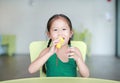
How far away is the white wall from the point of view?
7.64 metres

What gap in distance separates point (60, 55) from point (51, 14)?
613cm

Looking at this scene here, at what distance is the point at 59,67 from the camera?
65.3 inches

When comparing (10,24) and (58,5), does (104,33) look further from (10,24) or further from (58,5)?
(10,24)

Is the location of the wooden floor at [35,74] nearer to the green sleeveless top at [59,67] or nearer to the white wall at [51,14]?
the white wall at [51,14]

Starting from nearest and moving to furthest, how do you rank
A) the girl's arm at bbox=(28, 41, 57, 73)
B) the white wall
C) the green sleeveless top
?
the girl's arm at bbox=(28, 41, 57, 73) < the green sleeveless top < the white wall

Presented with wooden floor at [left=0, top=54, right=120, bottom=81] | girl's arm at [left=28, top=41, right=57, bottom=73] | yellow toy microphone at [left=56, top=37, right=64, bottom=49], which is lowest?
wooden floor at [left=0, top=54, right=120, bottom=81]

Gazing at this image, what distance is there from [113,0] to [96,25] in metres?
0.86

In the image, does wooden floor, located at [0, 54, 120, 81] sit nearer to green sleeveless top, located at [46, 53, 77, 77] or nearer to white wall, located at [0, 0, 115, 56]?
white wall, located at [0, 0, 115, 56]

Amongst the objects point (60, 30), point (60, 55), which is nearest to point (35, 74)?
point (60, 55)

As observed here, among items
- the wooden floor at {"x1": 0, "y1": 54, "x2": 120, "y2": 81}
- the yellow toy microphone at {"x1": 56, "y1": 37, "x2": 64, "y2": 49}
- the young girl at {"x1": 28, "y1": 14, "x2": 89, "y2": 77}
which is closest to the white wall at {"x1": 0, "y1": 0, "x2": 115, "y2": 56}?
the wooden floor at {"x1": 0, "y1": 54, "x2": 120, "y2": 81}

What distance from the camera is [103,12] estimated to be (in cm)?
761

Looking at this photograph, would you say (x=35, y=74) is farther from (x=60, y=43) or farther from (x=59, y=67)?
(x=60, y=43)

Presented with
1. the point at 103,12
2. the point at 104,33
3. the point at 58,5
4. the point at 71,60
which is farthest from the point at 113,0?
the point at 71,60

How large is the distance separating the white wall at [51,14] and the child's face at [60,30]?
6.06m
